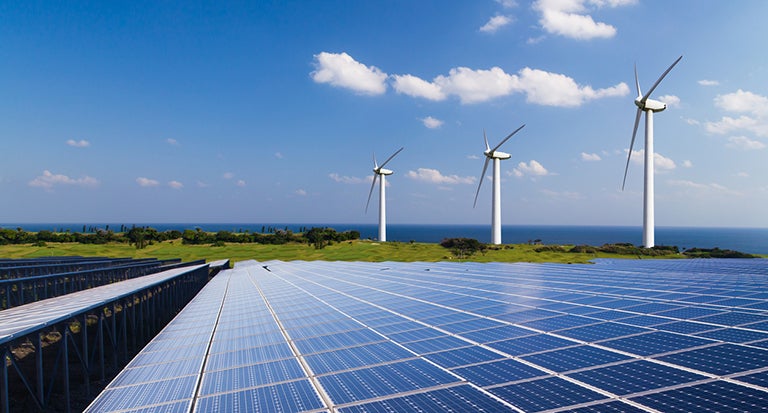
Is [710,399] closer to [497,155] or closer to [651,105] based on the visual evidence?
[651,105]

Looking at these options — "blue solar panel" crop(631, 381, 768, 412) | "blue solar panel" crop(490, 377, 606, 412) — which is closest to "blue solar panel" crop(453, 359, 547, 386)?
"blue solar panel" crop(490, 377, 606, 412)

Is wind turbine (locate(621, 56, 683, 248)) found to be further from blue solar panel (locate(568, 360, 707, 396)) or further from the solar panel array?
blue solar panel (locate(568, 360, 707, 396))

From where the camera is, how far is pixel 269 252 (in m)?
129

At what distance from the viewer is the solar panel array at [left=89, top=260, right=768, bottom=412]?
9241 mm

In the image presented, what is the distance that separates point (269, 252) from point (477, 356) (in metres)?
123

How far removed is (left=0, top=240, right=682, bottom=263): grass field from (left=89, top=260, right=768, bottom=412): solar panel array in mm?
79929

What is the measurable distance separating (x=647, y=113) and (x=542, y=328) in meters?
91.3

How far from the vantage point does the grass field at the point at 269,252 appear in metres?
106

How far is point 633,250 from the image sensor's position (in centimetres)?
9069

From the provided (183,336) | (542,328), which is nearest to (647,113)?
(542,328)

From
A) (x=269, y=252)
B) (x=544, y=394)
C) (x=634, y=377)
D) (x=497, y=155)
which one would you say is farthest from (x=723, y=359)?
(x=269, y=252)

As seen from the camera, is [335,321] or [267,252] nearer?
[335,321]

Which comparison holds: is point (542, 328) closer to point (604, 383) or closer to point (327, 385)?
point (604, 383)

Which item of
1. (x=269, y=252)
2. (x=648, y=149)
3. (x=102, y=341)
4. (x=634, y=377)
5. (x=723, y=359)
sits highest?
(x=648, y=149)
